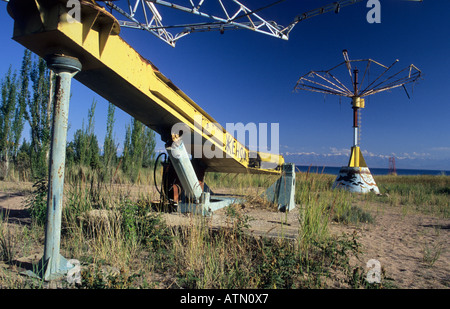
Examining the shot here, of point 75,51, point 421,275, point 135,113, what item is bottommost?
point 421,275

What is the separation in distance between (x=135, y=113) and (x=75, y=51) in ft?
5.32

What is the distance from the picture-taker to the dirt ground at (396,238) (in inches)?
116

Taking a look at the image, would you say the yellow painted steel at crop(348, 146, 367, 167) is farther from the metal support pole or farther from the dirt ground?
the metal support pole

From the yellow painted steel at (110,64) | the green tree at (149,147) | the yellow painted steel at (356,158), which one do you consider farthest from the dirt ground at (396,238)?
the green tree at (149,147)

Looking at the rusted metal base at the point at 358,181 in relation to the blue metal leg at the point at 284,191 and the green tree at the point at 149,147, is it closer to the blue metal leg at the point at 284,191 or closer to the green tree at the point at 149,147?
the blue metal leg at the point at 284,191

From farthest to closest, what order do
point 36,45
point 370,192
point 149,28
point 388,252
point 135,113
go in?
point 370,192, point 149,28, point 135,113, point 388,252, point 36,45

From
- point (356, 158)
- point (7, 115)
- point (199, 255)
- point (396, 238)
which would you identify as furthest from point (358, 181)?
point (7, 115)

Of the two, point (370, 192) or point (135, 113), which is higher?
point (135, 113)

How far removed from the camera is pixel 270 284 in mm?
2414

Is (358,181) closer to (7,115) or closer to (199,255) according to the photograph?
(199,255)

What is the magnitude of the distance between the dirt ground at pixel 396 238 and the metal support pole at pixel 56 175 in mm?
1520

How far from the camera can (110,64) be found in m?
2.97

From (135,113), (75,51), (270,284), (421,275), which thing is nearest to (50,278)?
(270,284)
